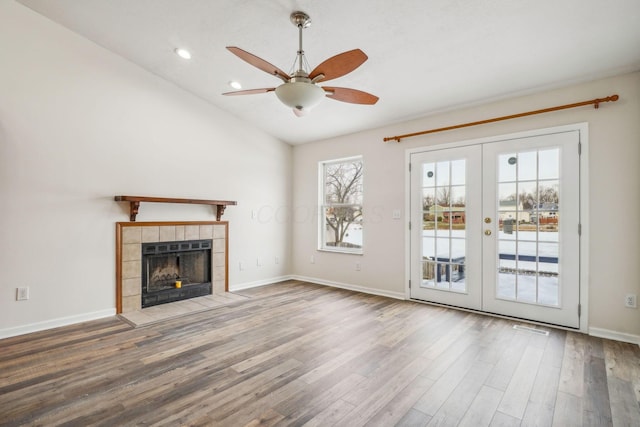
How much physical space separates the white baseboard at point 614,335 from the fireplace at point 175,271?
4.60m

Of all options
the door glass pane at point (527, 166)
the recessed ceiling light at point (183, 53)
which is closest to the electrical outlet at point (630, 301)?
the door glass pane at point (527, 166)

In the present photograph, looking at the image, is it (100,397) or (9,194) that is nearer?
(100,397)

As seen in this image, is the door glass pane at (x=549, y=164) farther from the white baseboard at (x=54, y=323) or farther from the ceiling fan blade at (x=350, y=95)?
the white baseboard at (x=54, y=323)

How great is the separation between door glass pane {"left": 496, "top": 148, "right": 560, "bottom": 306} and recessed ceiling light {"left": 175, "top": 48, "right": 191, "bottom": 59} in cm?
380

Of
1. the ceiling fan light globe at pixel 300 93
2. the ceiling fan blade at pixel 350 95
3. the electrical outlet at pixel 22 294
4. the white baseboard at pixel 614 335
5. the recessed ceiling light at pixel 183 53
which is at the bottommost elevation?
the white baseboard at pixel 614 335

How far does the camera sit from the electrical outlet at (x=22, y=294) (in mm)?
3180

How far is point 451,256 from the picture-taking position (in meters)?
4.11

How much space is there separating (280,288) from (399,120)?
3.17m

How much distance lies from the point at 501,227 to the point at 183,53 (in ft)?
13.7

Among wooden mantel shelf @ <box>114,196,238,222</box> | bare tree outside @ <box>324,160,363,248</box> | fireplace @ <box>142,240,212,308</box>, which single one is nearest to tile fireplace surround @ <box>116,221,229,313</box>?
fireplace @ <box>142,240,212,308</box>

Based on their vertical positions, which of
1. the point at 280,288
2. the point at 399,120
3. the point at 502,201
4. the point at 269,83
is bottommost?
the point at 280,288

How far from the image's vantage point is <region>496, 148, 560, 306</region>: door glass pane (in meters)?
3.42

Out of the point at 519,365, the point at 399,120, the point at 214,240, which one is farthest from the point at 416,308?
the point at 214,240

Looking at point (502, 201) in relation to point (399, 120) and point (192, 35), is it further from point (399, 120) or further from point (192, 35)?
point (192, 35)
